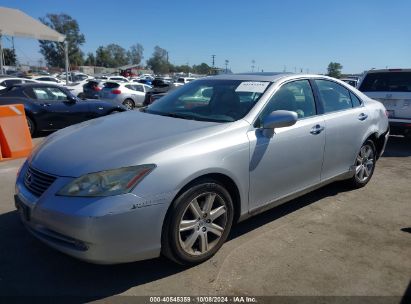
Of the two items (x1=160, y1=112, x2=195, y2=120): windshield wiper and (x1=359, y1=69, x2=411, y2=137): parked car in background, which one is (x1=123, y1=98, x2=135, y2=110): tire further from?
(x1=160, y1=112, x2=195, y2=120): windshield wiper

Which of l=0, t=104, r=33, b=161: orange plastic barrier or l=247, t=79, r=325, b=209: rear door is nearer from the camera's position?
l=247, t=79, r=325, b=209: rear door

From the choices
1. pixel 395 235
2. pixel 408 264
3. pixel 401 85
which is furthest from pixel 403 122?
pixel 408 264

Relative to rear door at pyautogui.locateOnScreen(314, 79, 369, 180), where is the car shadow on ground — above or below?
below

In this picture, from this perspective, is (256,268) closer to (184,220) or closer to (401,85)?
(184,220)

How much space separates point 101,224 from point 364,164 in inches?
159

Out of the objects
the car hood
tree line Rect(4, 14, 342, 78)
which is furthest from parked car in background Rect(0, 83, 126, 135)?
tree line Rect(4, 14, 342, 78)

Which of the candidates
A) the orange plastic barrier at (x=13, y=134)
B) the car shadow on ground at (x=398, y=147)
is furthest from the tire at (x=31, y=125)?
the car shadow on ground at (x=398, y=147)

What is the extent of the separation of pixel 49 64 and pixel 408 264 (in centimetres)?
12549

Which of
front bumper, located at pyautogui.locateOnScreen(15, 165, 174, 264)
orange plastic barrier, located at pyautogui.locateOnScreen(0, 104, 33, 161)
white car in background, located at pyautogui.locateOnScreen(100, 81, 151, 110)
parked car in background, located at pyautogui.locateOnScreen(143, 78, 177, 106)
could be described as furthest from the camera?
white car in background, located at pyautogui.locateOnScreen(100, 81, 151, 110)

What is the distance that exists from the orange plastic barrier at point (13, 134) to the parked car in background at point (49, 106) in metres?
2.15

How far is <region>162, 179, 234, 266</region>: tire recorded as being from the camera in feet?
9.94

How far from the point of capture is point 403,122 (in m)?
8.15

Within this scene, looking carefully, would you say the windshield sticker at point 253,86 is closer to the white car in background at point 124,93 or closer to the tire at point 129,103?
the white car in background at point 124,93

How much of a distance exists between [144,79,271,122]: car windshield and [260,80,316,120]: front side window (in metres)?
0.15
